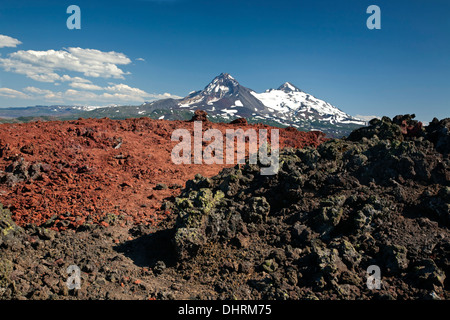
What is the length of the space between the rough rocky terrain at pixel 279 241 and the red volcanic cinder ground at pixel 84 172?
80 centimetres

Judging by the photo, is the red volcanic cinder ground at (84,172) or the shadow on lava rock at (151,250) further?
the red volcanic cinder ground at (84,172)

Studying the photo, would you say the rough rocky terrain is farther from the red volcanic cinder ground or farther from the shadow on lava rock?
the red volcanic cinder ground

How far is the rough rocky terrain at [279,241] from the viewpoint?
6.80m

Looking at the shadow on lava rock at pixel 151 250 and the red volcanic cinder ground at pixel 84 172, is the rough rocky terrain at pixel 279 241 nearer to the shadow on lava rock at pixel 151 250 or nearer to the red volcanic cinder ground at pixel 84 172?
the shadow on lava rock at pixel 151 250

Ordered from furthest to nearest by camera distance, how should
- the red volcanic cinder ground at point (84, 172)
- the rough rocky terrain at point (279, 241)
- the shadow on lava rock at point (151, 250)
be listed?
1. the red volcanic cinder ground at point (84, 172)
2. the shadow on lava rock at point (151, 250)
3. the rough rocky terrain at point (279, 241)

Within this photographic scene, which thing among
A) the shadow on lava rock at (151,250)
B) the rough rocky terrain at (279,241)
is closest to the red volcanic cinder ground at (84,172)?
the rough rocky terrain at (279,241)

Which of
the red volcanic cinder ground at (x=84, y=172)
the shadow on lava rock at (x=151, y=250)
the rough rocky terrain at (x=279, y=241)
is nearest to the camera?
the rough rocky terrain at (x=279, y=241)

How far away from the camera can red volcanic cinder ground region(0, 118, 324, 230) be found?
11.0 metres

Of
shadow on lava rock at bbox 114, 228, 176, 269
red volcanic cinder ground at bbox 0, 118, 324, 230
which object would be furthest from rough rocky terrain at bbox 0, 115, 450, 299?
red volcanic cinder ground at bbox 0, 118, 324, 230

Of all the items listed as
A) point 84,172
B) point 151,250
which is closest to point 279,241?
point 151,250

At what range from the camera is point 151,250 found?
905 cm

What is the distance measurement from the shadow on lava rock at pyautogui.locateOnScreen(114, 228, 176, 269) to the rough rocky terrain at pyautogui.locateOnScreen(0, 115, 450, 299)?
4cm
